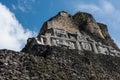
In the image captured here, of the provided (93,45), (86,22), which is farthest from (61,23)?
(93,45)

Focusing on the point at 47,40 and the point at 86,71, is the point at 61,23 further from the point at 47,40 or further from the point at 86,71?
the point at 86,71

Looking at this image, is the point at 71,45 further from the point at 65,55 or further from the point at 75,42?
the point at 65,55

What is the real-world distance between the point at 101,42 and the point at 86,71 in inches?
248

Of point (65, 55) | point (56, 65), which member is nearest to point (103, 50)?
point (65, 55)

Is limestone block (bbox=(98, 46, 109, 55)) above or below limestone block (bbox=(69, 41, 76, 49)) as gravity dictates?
below

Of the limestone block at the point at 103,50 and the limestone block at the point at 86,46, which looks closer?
the limestone block at the point at 86,46

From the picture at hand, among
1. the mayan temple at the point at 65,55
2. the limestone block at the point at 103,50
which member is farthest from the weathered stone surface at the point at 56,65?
Answer: the limestone block at the point at 103,50

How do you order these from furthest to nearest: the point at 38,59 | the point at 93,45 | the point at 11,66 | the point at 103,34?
the point at 103,34 → the point at 93,45 → the point at 38,59 → the point at 11,66

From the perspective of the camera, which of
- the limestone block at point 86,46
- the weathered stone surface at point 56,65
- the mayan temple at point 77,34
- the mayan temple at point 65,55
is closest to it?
the weathered stone surface at point 56,65

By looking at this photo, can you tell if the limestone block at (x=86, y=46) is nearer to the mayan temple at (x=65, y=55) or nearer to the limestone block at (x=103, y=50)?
the mayan temple at (x=65, y=55)

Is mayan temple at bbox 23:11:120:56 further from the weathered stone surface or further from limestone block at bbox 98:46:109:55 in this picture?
the weathered stone surface

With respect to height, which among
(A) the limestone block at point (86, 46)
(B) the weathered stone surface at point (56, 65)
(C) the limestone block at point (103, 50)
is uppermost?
(A) the limestone block at point (86, 46)

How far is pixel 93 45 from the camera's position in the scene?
64.3 ft

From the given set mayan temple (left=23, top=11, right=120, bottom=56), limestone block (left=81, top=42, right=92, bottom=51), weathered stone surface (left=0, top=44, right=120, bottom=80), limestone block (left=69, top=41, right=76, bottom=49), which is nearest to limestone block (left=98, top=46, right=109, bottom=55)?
mayan temple (left=23, top=11, right=120, bottom=56)
